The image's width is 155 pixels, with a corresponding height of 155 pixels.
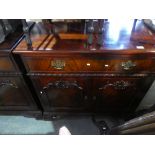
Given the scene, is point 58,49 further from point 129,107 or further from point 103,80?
point 129,107

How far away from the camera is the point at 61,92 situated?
1.08 m

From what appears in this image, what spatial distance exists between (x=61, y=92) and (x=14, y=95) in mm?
371

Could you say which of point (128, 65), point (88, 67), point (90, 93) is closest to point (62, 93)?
point (90, 93)

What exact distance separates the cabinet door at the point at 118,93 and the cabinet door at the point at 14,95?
1.67 ft

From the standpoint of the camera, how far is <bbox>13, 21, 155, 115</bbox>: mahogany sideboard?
802mm

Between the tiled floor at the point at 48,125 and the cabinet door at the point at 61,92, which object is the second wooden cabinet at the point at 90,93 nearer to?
the cabinet door at the point at 61,92

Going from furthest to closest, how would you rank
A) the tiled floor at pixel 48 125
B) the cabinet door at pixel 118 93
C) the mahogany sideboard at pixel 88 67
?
the tiled floor at pixel 48 125 < the cabinet door at pixel 118 93 < the mahogany sideboard at pixel 88 67

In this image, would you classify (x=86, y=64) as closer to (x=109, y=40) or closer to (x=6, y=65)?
(x=109, y=40)

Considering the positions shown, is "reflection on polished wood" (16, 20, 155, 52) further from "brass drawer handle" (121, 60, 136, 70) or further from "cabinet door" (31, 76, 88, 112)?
"cabinet door" (31, 76, 88, 112)

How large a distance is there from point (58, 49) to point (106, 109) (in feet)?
2.30

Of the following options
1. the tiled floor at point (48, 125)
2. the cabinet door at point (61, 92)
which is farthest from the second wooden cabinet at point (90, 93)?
the tiled floor at point (48, 125)

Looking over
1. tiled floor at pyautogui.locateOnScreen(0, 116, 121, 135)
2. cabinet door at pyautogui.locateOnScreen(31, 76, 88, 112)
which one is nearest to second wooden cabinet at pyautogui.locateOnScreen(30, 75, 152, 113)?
cabinet door at pyautogui.locateOnScreen(31, 76, 88, 112)

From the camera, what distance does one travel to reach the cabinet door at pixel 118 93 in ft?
3.19
